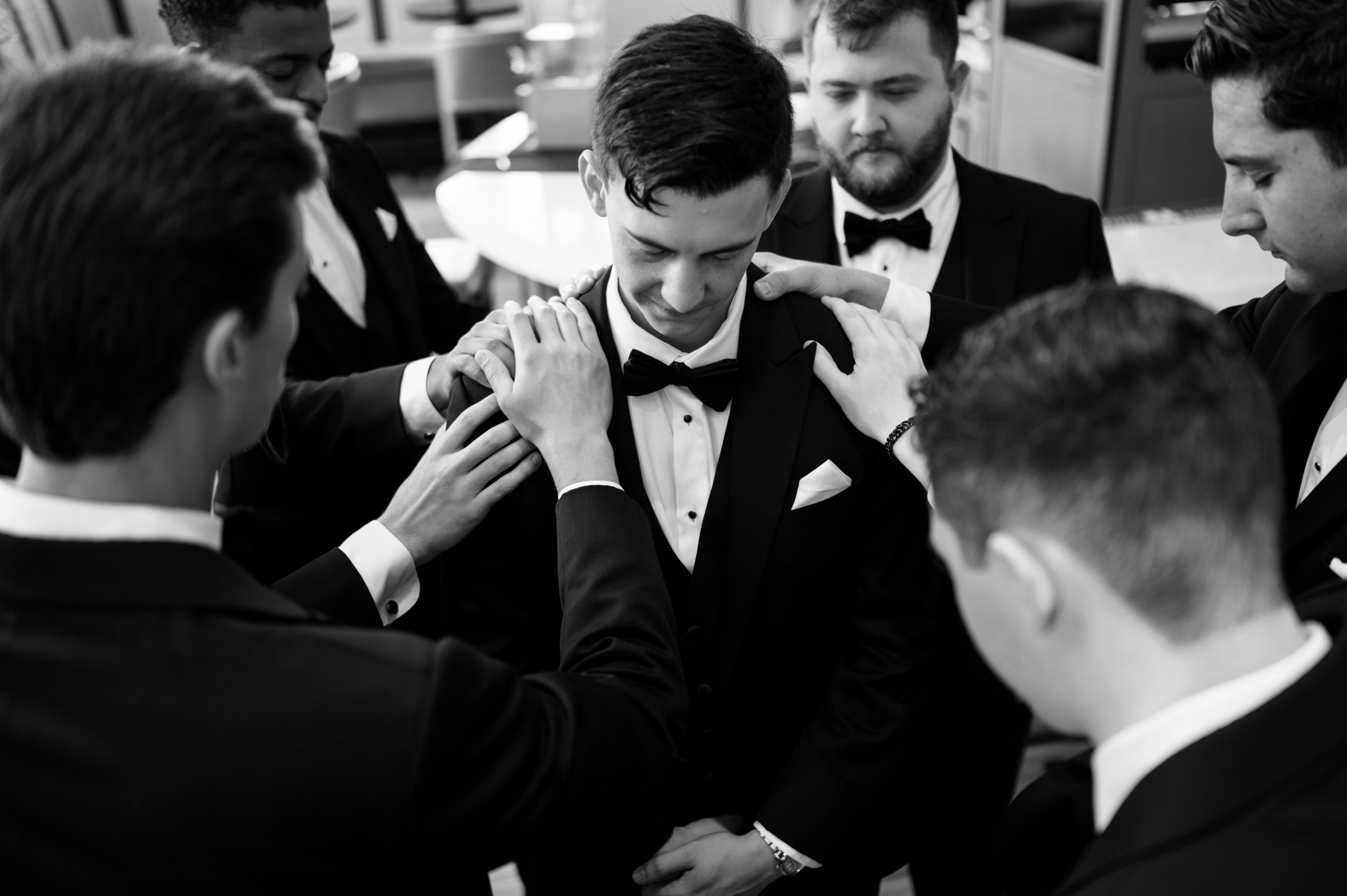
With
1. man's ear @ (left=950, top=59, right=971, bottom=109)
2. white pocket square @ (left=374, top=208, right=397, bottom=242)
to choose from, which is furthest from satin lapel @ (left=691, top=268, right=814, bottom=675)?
white pocket square @ (left=374, top=208, right=397, bottom=242)

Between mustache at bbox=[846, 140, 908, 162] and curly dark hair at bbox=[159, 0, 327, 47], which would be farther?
mustache at bbox=[846, 140, 908, 162]

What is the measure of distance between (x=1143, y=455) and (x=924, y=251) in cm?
145

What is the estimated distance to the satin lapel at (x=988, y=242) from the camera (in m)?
2.11

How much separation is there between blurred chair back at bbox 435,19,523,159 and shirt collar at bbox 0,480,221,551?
6767 millimetres

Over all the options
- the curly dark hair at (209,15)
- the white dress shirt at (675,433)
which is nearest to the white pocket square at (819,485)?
the white dress shirt at (675,433)

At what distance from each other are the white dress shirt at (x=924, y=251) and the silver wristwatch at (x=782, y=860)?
45.8 inches

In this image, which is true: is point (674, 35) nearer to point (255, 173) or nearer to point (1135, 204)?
point (255, 173)

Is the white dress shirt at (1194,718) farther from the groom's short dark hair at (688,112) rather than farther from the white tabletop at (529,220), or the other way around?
the white tabletop at (529,220)

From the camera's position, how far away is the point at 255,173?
90cm

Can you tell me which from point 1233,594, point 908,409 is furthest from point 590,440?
point 1233,594

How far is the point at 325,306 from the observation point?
211 cm

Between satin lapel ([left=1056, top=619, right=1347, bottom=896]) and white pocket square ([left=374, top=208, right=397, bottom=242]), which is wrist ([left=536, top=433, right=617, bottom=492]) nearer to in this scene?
satin lapel ([left=1056, top=619, right=1347, bottom=896])

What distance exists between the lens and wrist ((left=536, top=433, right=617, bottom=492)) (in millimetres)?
1363

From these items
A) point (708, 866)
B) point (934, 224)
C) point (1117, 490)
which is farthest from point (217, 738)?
point (934, 224)
